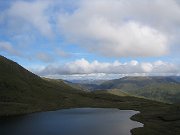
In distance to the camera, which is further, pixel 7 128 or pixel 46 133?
pixel 7 128

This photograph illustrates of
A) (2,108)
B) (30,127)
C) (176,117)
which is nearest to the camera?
(30,127)

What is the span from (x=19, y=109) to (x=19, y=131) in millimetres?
83640

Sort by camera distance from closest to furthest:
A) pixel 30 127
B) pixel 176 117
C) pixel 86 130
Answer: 1. pixel 86 130
2. pixel 30 127
3. pixel 176 117

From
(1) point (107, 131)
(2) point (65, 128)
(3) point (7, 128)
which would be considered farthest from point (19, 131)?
(1) point (107, 131)

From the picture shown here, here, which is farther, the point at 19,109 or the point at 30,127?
the point at 19,109

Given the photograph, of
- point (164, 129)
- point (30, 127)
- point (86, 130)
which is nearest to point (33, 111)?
point (30, 127)

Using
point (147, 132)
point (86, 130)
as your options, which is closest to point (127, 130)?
point (147, 132)

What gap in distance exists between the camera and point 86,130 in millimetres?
116750

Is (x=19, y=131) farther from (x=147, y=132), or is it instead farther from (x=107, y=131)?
(x=147, y=132)

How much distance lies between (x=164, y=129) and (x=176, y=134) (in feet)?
42.9

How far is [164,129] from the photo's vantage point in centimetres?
12169

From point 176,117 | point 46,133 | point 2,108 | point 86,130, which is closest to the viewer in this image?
point 46,133

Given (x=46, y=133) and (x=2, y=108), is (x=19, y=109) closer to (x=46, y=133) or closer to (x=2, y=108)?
(x=2, y=108)

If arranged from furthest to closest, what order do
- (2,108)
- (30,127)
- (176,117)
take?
1. (2,108)
2. (176,117)
3. (30,127)
